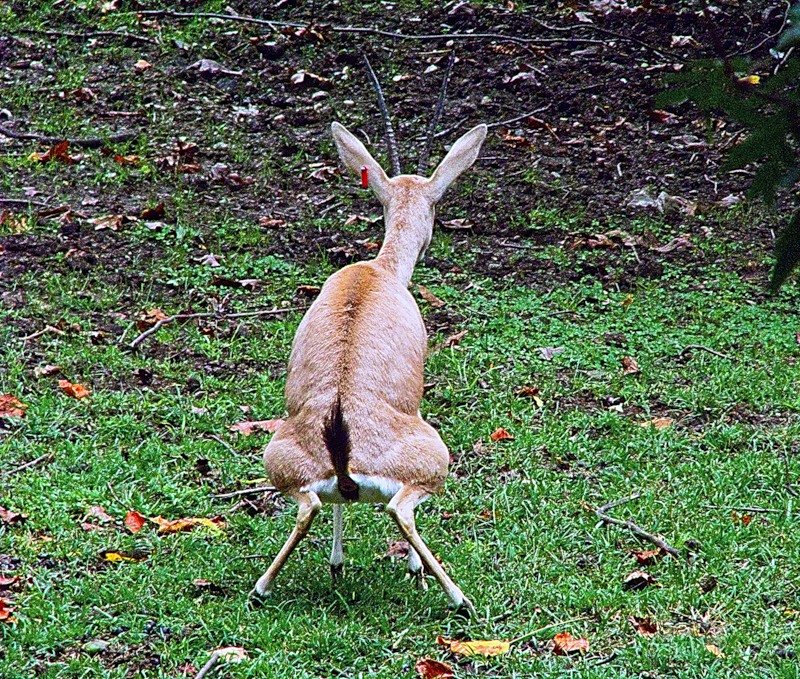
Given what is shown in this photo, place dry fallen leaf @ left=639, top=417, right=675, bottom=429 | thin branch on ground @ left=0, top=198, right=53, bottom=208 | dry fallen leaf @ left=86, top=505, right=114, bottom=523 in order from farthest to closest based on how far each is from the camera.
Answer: thin branch on ground @ left=0, top=198, right=53, bottom=208 → dry fallen leaf @ left=639, top=417, right=675, bottom=429 → dry fallen leaf @ left=86, top=505, right=114, bottom=523

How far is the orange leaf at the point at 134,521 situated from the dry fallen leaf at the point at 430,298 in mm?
3125

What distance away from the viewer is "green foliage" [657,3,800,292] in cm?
226

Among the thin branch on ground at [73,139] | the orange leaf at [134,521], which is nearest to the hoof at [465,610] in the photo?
the orange leaf at [134,521]

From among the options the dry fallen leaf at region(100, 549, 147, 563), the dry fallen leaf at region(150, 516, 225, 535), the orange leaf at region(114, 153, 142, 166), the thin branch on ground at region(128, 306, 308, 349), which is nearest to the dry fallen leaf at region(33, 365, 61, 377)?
the thin branch on ground at region(128, 306, 308, 349)

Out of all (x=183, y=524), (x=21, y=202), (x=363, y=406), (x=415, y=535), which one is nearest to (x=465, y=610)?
(x=415, y=535)

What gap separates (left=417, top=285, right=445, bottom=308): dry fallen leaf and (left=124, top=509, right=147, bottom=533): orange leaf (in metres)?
3.12

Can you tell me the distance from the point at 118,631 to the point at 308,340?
1459mm

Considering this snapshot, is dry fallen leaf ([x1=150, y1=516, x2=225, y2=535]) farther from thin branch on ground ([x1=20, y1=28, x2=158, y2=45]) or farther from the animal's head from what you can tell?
thin branch on ground ([x1=20, y1=28, x2=158, y2=45])

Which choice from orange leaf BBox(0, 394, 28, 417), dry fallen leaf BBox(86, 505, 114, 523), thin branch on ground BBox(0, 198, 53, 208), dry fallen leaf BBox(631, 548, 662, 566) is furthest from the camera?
thin branch on ground BBox(0, 198, 53, 208)

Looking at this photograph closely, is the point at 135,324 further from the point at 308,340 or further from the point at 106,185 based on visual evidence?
the point at 308,340

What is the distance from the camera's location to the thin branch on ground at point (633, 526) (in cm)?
522

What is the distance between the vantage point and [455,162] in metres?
6.79

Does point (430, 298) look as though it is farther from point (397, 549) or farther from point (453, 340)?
point (397, 549)

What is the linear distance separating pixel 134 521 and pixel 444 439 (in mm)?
1787
